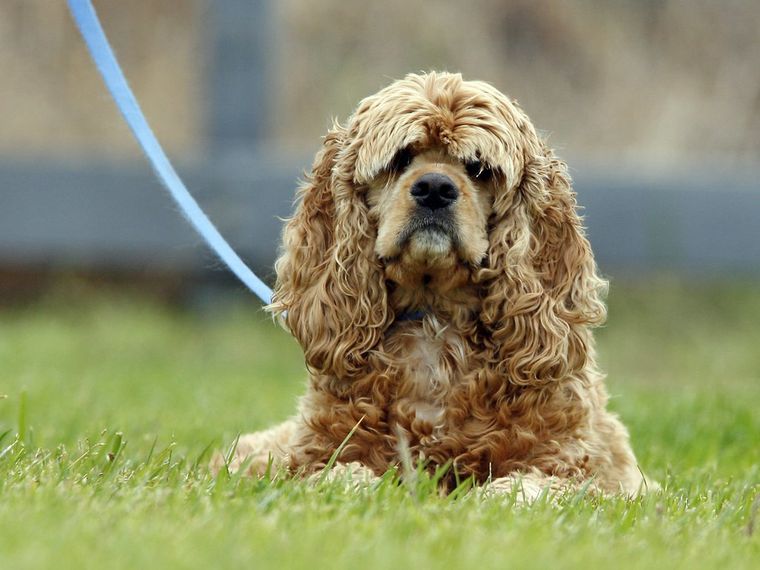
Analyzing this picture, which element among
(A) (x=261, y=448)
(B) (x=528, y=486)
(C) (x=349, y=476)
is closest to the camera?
(C) (x=349, y=476)

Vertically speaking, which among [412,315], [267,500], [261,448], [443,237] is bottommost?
[261,448]

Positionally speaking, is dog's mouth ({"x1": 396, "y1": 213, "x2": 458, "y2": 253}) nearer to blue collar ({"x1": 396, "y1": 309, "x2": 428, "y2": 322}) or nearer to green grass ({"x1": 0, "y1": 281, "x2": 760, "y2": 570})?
blue collar ({"x1": 396, "y1": 309, "x2": 428, "y2": 322})

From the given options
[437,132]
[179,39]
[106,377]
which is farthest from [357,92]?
[437,132]

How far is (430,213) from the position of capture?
3.80 m

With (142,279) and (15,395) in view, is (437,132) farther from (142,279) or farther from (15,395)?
(142,279)

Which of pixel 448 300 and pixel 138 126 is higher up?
pixel 138 126

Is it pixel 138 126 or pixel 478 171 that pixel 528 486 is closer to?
pixel 478 171

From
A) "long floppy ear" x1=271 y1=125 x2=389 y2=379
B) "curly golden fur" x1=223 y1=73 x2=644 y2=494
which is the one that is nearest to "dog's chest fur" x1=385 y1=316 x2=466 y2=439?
"curly golden fur" x1=223 y1=73 x2=644 y2=494

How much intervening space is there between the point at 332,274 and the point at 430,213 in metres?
0.49

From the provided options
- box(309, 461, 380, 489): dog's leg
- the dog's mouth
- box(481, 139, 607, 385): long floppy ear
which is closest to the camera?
box(309, 461, 380, 489): dog's leg

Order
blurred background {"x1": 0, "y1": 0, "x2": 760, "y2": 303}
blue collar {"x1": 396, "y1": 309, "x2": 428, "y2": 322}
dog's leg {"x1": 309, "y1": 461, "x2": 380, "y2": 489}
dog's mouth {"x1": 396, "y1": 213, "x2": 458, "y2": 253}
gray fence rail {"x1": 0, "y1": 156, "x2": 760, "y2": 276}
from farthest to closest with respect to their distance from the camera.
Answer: blurred background {"x1": 0, "y1": 0, "x2": 760, "y2": 303} → gray fence rail {"x1": 0, "y1": 156, "x2": 760, "y2": 276} → blue collar {"x1": 396, "y1": 309, "x2": 428, "y2": 322} → dog's mouth {"x1": 396, "y1": 213, "x2": 458, "y2": 253} → dog's leg {"x1": 309, "y1": 461, "x2": 380, "y2": 489}

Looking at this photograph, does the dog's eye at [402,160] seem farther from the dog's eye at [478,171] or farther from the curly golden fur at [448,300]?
the dog's eye at [478,171]

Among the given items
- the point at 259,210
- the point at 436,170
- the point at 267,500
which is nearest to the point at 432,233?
the point at 436,170

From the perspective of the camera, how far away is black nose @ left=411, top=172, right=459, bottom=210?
380 centimetres
